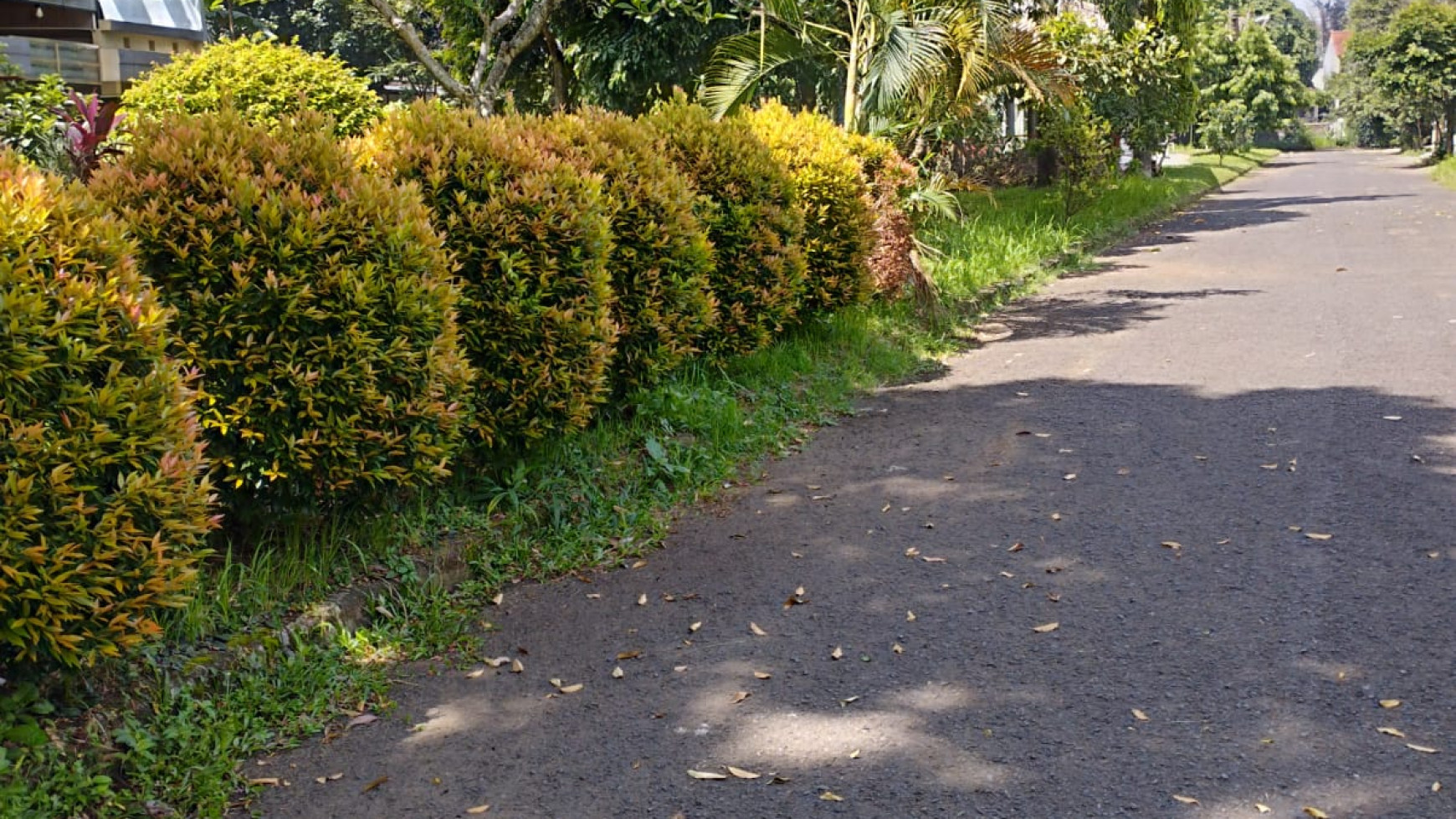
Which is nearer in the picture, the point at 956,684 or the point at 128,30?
the point at 956,684

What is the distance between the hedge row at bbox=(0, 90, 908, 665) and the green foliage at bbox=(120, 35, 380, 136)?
17.1ft

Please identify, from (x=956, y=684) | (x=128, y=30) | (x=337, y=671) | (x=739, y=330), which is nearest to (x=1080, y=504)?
(x=956, y=684)

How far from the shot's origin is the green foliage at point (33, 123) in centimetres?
820

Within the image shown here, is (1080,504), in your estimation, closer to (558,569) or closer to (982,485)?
(982,485)

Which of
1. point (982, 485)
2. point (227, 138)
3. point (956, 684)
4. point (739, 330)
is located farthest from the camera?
point (739, 330)

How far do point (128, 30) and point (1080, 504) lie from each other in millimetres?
25848

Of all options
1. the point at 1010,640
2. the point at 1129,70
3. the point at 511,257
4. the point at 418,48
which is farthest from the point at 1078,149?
the point at 1010,640

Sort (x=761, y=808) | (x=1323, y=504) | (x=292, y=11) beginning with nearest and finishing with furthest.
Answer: (x=761, y=808)
(x=1323, y=504)
(x=292, y=11)

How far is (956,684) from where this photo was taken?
162 inches

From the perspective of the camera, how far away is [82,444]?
3.44 meters

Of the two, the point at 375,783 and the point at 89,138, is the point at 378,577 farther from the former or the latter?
the point at 89,138

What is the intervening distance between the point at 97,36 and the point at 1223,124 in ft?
133

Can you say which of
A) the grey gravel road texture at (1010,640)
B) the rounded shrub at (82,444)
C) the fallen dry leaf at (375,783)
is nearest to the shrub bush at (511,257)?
the grey gravel road texture at (1010,640)

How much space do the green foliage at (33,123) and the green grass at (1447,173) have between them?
31126 millimetres
